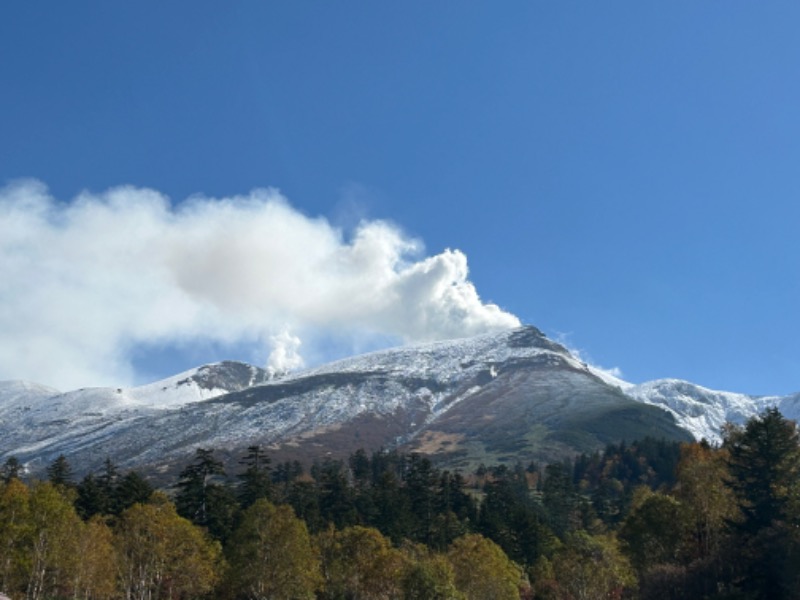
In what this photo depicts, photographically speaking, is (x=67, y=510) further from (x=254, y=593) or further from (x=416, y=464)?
(x=416, y=464)

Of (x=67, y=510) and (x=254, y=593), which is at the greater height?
(x=67, y=510)

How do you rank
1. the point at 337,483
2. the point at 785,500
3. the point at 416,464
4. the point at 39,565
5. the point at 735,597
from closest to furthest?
the point at 735,597 → the point at 785,500 → the point at 39,565 → the point at 337,483 → the point at 416,464

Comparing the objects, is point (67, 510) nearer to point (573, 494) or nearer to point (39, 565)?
point (39, 565)

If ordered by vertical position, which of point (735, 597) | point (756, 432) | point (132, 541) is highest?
point (756, 432)

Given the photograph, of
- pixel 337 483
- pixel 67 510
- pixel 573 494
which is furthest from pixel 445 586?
pixel 573 494

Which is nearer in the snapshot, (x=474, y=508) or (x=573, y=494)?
(x=474, y=508)

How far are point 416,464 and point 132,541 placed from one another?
2410 inches

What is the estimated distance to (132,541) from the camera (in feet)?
245

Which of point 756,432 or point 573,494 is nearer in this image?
point 756,432

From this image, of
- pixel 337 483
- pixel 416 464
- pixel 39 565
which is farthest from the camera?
pixel 416 464

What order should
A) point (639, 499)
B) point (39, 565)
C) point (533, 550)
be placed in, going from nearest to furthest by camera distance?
point (39, 565) < point (639, 499) < point (533, 550)

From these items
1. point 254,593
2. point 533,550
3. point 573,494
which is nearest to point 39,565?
point 254,593

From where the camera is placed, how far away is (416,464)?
420ft

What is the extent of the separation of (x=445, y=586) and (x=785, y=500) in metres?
29.5
